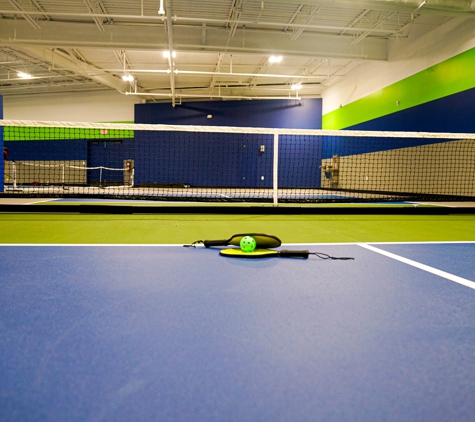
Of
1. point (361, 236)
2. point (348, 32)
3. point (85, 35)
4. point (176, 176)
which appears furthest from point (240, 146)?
point (361, 236)

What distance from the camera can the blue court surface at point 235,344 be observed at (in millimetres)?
880

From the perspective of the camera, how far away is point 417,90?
11586 millimetres

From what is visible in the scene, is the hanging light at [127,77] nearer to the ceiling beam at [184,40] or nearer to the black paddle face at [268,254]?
the ceiling beam at [184,40]

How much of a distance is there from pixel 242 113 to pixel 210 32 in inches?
312

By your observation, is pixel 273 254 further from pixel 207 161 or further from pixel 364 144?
pixel 207 161

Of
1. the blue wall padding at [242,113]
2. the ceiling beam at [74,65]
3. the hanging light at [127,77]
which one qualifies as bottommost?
the blue wall padding at [242,113]

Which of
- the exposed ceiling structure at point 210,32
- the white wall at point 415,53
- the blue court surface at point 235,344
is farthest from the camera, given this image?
the exposed ceiling structure at point 210,32

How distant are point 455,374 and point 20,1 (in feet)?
44.7

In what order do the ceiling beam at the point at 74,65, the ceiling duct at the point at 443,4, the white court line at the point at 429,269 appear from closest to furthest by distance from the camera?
the white court line at the point at 429,269
the ceiling duct at the point at 443,4
the ceiling beam at the point at 74,65

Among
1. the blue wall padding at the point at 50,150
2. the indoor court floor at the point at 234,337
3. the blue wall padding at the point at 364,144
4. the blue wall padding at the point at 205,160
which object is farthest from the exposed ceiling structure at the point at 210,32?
the indoor court floor at the point at 234,337

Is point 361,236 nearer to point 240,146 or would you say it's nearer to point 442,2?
point 442,2

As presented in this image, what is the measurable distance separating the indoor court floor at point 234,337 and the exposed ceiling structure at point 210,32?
7697 millimetres

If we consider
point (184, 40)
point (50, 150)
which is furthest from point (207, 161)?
point (50, 150)

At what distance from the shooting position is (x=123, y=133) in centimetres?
2048
